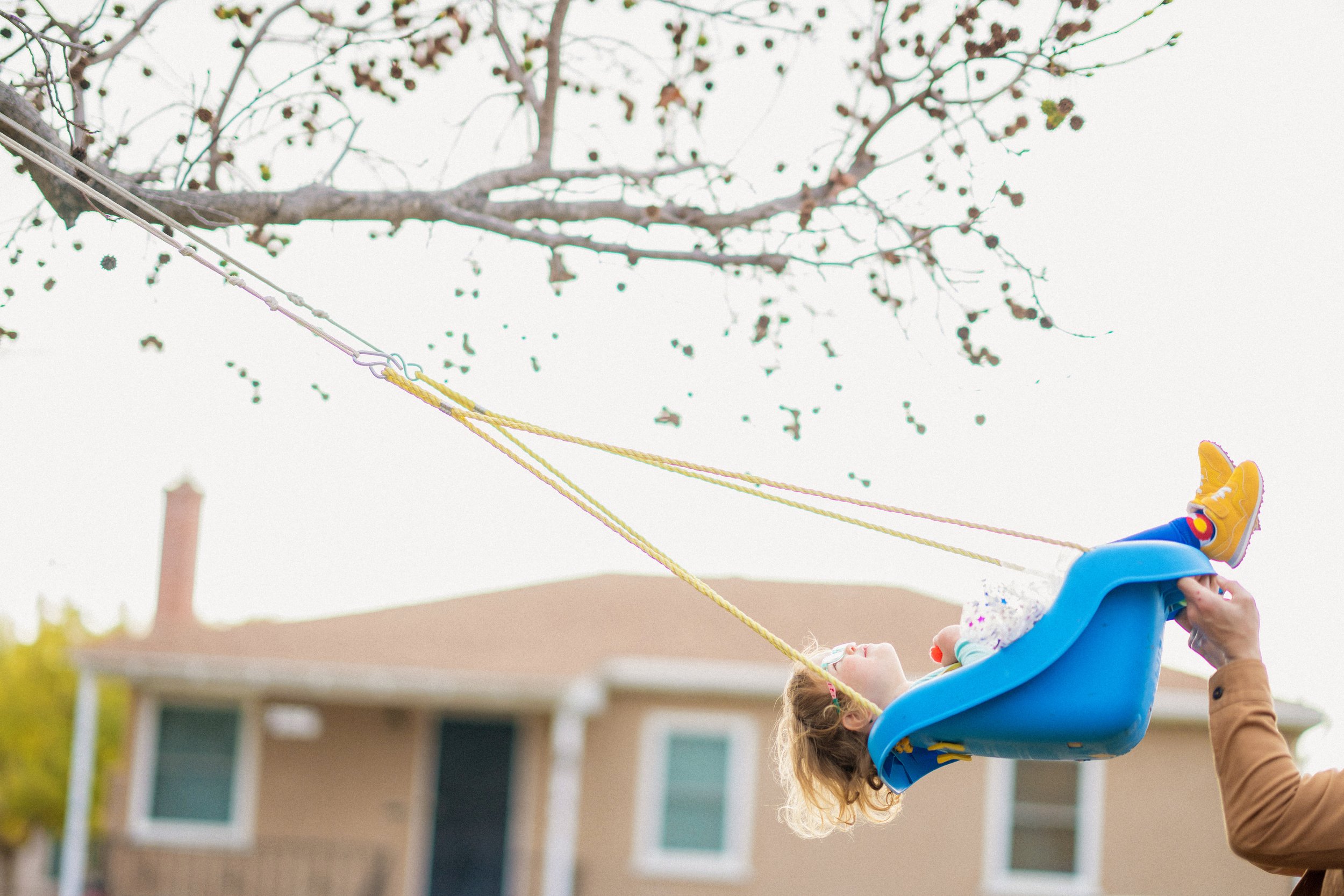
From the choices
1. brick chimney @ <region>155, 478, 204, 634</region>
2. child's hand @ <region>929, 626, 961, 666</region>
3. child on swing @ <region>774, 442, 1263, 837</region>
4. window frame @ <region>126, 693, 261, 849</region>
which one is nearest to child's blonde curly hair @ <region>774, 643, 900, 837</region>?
child on swing @ <region>774, 442, 1263, 837</region>

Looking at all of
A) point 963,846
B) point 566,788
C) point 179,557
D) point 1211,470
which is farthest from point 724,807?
point 1211,470

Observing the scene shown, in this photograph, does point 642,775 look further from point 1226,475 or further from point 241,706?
point 1226,475

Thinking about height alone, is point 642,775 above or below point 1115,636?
below

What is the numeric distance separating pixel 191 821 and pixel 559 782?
3.63m

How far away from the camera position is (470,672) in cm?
1128

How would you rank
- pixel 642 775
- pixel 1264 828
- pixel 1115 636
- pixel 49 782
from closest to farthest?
pixel 1264 828 → pixel 1115 636 → pixel 642 775 → pixel 49 782

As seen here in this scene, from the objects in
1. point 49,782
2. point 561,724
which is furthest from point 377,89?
point 49,782

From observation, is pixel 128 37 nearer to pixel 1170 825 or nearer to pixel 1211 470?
pixel 1211 470

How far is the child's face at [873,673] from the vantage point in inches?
111

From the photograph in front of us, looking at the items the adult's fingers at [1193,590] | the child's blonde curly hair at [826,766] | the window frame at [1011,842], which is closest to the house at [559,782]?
the window frame at [1011,842]

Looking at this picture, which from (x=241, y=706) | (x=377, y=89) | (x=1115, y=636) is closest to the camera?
(x=1115, y=636)

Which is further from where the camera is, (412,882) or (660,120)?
(412,882)

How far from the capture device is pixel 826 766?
9.33ft

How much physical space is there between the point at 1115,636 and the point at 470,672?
965 centimetres
